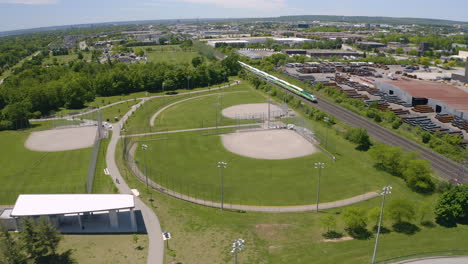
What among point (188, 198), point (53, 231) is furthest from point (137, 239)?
point (188, 198)

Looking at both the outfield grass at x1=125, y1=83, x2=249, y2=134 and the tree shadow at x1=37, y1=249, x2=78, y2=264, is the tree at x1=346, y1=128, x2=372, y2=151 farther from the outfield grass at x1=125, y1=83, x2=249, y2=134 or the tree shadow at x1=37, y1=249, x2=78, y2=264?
the tree shadow at x1=37, y1=249, x2=78, y2=264

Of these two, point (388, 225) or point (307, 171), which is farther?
point (307, 171)

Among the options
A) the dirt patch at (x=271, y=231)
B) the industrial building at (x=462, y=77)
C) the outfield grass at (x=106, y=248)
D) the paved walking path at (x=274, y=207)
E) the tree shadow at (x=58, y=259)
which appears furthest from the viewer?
the industrial building at (x=462, y=77)

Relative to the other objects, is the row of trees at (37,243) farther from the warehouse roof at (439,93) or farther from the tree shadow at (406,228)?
the warehouse roof at (439,93)

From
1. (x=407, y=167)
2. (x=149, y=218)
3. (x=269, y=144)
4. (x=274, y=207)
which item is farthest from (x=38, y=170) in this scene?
(x=407, y=167)

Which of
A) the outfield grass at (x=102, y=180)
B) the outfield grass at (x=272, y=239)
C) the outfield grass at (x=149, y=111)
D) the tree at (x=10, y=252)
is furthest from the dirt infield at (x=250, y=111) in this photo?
the tree at (x=10, y=252)

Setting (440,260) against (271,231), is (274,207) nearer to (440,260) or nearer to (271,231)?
(271,231)

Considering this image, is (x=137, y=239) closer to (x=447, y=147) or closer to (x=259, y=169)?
(x=259, y=169)
